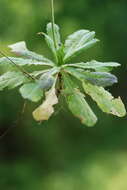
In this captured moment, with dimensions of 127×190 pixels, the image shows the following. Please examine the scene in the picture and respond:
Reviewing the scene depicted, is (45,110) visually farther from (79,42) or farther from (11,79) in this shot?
(79,42)

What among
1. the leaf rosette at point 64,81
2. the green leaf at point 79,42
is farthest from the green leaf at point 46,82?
the green leaf at point 79,42

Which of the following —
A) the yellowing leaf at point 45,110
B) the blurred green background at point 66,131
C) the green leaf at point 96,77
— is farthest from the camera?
the blurred green background at point 66,131

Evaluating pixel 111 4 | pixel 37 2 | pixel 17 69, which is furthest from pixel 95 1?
pixel 17 69

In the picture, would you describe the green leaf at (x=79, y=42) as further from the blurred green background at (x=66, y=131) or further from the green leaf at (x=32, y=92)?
the blurred green background at (x=66, y=131)

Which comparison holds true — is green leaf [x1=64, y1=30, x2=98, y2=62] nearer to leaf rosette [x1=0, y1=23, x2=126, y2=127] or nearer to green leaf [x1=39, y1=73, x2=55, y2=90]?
leaf rosette [x1=0, y1=23, x2=126, y2=127]

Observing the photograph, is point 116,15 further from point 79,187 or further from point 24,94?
point 24,94

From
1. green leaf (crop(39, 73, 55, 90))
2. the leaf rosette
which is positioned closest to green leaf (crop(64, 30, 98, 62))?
A: the leaf rosette

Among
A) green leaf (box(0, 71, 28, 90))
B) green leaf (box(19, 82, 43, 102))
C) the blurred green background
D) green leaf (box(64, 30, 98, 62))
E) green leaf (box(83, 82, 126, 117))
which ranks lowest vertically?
the blurred green background
